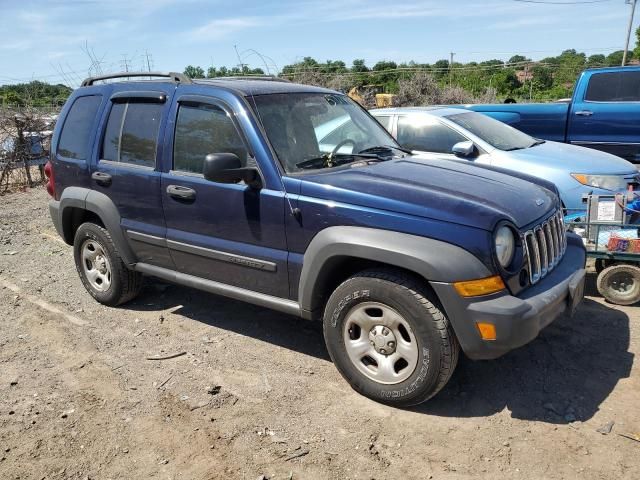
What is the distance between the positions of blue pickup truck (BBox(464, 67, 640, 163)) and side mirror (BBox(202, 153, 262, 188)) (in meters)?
6.28

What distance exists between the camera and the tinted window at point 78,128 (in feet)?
16.1

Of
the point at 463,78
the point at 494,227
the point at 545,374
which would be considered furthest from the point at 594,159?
the point at 463,78

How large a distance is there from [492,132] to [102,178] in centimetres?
455

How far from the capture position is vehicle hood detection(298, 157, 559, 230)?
10.3ft

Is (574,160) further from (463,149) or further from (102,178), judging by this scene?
(102,178)

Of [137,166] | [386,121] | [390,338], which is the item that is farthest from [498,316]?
[386,121]

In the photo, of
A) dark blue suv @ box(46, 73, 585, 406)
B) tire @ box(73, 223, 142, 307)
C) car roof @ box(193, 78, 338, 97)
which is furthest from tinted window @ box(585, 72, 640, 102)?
tire @ box(73, 223, 142, 307)

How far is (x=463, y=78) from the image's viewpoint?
1184 inches

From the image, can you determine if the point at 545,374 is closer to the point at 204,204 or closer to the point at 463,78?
the point at 204,204

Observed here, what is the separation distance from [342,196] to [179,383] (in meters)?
1.70

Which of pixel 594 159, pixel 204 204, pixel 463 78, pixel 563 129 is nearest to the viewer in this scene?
pixel 204 204

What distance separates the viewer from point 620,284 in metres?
4.81

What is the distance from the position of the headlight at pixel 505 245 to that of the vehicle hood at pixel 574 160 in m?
3.44

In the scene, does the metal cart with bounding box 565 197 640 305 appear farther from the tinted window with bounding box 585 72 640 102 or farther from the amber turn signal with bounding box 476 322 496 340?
the tinted window with bounding box 585 72 640 102
